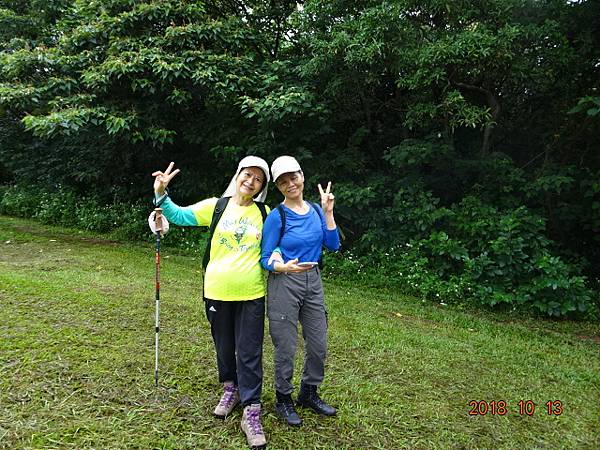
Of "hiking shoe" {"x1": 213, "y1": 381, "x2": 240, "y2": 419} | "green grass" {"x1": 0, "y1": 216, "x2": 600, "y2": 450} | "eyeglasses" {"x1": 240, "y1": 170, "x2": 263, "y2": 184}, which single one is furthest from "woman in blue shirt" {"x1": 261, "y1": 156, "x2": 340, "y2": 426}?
"green grass" {"x1": 0, "y1": 216, "x2": 600, "y2": 450}

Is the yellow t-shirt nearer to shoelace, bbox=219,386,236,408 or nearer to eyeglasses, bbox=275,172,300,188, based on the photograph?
eyeglasses, bbox=275,172,300,188

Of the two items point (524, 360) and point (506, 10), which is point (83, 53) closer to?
point (506, 10)

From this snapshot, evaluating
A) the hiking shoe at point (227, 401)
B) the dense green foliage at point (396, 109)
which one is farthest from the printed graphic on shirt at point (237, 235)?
the dense green foliage at point (396, 109)

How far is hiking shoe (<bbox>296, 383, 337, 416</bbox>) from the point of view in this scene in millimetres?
2867

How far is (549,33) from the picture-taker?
5828 millimetres

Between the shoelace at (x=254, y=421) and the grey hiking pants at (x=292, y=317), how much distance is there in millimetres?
226

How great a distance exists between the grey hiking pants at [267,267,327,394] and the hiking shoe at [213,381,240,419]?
0.90ft

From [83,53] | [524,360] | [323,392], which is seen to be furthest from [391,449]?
[83,53]

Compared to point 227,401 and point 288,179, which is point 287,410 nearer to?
point 227,401

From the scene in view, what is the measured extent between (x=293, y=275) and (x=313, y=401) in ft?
2.87

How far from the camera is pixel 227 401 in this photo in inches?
109

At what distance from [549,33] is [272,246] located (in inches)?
209

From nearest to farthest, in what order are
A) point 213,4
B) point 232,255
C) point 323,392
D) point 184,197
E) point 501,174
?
point 232,255, point 323,392, point 501,174, point 213,4, point 184,197

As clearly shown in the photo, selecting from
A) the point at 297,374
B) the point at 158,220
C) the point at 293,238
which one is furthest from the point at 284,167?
the point at 297,374
